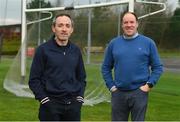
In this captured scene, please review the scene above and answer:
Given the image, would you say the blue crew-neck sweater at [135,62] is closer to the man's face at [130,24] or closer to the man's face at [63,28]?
the man's face at [130,24]

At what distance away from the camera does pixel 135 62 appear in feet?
20.1

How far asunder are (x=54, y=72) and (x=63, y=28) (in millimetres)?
420

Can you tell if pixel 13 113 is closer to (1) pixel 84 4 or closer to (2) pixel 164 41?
(1) pixel 84 4

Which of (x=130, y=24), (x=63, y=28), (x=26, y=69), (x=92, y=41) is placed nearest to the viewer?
(x=63, y=28)

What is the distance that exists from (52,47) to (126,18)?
119 centimetres

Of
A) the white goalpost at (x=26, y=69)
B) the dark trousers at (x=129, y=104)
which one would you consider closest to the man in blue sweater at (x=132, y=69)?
the dark trousers at (x=129, y=104)

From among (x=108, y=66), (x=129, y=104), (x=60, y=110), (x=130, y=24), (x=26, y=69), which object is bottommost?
(x=26, y=69)

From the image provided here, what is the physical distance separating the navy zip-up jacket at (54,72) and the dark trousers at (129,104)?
1.04 metres

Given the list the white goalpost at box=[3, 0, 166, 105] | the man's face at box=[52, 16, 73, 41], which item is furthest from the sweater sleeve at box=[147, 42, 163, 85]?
the white goalpost at box=[3, 0, 166, 105]

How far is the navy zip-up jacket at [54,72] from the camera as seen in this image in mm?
5223

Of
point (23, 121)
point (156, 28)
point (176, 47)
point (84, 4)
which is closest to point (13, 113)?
point (23, 121)

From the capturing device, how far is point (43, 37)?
13.9 m

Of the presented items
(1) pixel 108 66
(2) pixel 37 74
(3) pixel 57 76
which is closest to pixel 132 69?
(1) pixel 108 66

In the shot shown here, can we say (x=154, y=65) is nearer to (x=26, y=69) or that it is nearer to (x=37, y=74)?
(x=37, y=74)
